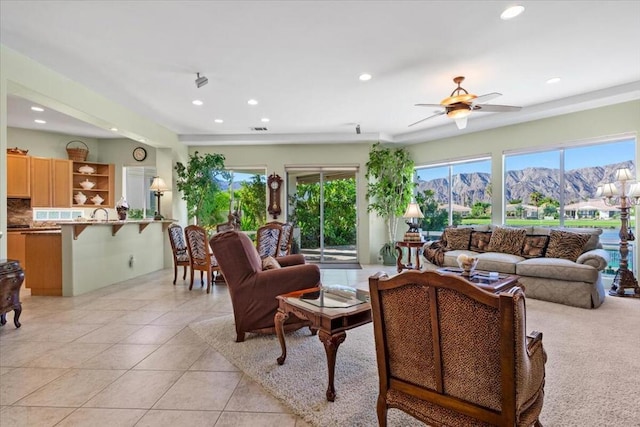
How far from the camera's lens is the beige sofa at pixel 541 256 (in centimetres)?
396

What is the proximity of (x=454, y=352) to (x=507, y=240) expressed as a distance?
453cm

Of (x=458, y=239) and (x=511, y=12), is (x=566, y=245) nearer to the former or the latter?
(x=458, y=239)

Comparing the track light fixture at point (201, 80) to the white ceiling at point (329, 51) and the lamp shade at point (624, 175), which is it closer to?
the white ceiling at point (329, 51)

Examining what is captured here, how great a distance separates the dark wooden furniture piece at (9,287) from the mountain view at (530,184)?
7.07 m

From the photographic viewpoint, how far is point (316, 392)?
210 cm

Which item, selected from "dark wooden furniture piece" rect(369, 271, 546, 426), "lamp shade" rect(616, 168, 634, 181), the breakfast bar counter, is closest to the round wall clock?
the breakfast bar counter

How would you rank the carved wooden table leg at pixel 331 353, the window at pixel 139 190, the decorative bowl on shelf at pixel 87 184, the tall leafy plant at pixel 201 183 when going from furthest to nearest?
the window at pixel 139 190
the decorative bowl on shelf at pixel 87 184
the tall leafy plant at pixel 201 183
the carved wooden table leg at pixel 331 353

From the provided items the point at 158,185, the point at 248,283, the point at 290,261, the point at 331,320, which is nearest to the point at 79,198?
the point at 158,185

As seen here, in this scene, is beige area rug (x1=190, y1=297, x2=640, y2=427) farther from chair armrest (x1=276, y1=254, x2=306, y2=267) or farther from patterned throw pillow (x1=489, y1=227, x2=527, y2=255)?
patterned throw pillow (x1=489, y1=227, x2=527, y2=255)

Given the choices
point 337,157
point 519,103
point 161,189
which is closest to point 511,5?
point 519,103

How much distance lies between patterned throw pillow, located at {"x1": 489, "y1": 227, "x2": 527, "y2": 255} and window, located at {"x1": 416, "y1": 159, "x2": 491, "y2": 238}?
1.30m

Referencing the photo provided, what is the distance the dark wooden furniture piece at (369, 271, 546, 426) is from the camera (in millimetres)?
1167

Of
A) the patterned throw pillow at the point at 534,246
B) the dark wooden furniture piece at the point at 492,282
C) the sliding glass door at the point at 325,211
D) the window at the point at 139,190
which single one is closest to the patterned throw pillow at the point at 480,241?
the patterned throw pillow at the point at 534,246

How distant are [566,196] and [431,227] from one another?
258 centimetres
